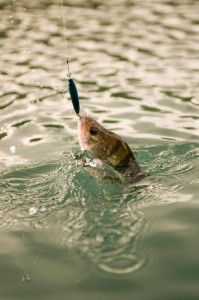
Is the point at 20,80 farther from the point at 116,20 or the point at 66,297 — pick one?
the point at 66,297

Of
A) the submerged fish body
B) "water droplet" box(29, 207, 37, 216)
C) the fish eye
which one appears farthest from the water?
the fish eye

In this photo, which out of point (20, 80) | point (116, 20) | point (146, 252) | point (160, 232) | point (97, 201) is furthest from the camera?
point (116, 20)

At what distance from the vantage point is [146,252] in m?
4.90

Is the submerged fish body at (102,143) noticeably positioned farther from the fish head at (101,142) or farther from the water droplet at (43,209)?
the water droplet at (43,209)

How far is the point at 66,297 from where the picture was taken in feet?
14.2

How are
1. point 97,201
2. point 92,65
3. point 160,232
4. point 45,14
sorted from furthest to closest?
point 45,14 → point 92,65 → point 97,201 → point 160,232

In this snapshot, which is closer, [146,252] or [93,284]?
[93,284]

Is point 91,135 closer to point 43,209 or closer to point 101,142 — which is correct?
point 101,142

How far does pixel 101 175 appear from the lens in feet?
19.3

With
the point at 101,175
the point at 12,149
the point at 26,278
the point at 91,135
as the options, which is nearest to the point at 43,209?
the point at 101,175

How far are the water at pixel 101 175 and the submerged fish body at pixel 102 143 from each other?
37cm

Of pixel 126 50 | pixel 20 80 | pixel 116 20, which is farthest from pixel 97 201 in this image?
pixel 116 20

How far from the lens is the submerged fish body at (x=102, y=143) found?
18.0 ft

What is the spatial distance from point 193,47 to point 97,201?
8881 millimetres
